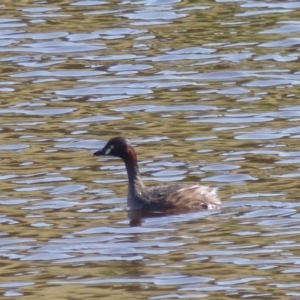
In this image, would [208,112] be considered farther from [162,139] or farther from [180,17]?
[180,17]

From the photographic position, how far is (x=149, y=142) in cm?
1572

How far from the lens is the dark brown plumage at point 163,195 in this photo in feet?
43.2

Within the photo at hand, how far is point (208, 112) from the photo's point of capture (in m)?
16.9

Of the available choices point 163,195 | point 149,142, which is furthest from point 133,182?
point 149,142

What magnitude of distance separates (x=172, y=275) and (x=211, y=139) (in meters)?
5.03

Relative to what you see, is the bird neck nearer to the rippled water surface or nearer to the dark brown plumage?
the dark brown plumage

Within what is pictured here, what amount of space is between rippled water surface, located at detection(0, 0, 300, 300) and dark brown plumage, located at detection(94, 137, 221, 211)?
7.1 inches

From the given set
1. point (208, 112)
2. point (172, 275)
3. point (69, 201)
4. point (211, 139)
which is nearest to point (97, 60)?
point (208, 112)

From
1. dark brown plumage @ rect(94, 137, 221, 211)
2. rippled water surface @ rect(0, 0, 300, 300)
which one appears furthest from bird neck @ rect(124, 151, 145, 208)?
rippled water surface @ rect(0, 0, 300, 300)

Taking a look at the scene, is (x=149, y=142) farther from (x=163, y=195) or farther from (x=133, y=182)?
(x=163, y=195)

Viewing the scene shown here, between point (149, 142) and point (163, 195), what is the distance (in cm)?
216

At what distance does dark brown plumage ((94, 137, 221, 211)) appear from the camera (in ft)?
43.2

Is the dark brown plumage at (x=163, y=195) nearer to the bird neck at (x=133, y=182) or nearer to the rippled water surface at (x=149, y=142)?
the bird neck at (x=133, y=182)

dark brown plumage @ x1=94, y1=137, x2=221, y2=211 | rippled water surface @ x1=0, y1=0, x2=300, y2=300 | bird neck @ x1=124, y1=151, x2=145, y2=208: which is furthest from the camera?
bird neck @ x1=124, y1=151, x2=145, y2=208
